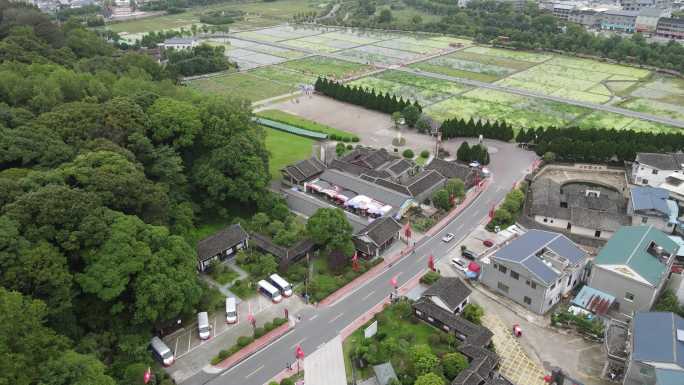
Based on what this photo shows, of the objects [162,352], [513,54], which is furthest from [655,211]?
[513,54]

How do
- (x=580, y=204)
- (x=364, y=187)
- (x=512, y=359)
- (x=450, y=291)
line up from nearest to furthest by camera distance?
(x=512, y=359)
(x=450, y=291)
(x=580, y=204)
(x=364, y=187)

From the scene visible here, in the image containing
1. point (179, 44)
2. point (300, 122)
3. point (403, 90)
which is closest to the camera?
point (300, 122)

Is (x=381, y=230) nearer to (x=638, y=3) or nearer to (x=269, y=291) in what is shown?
(x=269, y=291)

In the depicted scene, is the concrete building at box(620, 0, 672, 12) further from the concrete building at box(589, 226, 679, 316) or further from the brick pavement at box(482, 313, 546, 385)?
the brick pavement at box(482, 313, 546, 385)

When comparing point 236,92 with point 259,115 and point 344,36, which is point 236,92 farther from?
point 344,36

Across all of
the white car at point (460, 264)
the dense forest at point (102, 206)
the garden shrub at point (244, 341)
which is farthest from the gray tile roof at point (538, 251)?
the dense forest at point (102, 206)

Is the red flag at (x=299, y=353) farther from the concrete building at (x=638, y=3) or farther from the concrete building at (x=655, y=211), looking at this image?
the concrete building at (x=638, y=3)
